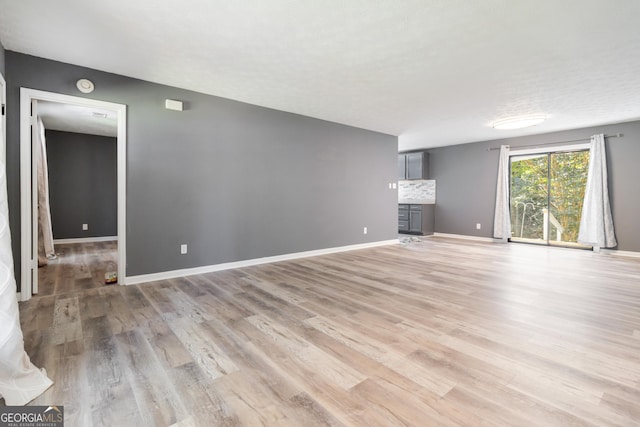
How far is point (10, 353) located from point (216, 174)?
9.44ft

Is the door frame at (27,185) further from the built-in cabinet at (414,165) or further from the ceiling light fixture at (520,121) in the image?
the built-in cabinet at (414,165)

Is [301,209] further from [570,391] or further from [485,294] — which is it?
[570,391]

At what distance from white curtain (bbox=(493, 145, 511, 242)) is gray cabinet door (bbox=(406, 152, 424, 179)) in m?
1.89

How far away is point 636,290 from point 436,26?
3629mm

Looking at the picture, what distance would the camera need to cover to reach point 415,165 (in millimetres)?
8148

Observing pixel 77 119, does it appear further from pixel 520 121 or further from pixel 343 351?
pixel 520 121

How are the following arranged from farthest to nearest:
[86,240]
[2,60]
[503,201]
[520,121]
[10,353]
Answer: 1. [503,201]
2. [86,240]
3. [520,121]
4. [2,60]
5. [10,353]

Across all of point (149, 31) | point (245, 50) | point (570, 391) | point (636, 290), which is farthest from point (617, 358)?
point (149, 31)

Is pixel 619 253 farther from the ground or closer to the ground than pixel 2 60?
closer to the ground

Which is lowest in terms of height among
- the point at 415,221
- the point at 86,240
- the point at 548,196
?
the point at 86,240

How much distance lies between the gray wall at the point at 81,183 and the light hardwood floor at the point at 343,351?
14.1 ft

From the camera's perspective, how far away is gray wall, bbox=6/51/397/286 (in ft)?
10.8

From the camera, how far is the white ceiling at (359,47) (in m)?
2.16

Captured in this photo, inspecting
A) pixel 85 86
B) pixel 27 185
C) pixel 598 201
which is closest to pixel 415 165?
pixel 598 201
